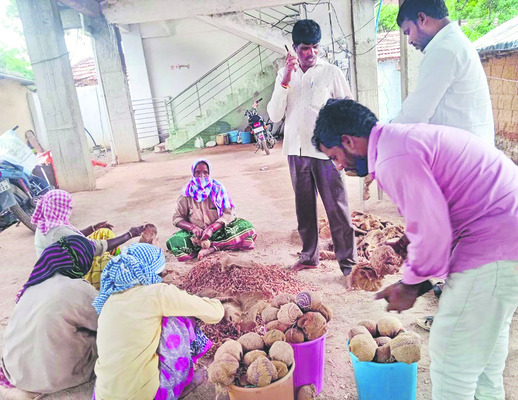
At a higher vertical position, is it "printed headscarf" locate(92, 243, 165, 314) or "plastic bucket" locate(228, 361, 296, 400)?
"printed headscarf" locate(92, 243, 165, 314)

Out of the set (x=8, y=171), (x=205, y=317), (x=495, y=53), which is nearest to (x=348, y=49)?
(x=495, y=53)

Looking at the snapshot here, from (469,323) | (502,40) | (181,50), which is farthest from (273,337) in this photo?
(181,50)

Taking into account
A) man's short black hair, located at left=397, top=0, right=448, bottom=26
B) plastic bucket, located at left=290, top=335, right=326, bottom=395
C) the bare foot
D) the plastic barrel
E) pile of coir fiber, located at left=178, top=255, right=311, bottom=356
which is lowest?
the plastic barrel

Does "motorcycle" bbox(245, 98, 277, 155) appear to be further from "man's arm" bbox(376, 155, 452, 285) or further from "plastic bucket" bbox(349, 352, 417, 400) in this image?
"man's arm" bbox(376, 155, 452, 285)

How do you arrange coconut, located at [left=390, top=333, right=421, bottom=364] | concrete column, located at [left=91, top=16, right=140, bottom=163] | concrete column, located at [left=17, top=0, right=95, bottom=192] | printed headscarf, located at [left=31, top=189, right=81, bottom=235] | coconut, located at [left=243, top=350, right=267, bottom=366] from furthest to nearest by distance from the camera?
concrete column, located at [left=91, top=16, right=140, bottom=163]
concrete column, located at [left=17, top=0, right=95, bottom=192]
printed headscarf, located at [left=31, top=189, right=81, bottom=235]
coconut, located at [left=243, top=350, right=267, bottom=366]
coconut, located at [left=390, top=333, right=421, bottom=364]

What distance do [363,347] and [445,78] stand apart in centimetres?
139

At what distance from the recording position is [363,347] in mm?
1950

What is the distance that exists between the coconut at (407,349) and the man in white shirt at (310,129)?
1.69m

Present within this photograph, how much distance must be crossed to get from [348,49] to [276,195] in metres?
5.57

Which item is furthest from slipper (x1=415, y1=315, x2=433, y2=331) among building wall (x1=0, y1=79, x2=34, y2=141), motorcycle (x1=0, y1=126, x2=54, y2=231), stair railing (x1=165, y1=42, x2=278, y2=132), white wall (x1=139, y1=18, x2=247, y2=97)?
white wall (x1=139, y1=18, x2=247, y2=97)

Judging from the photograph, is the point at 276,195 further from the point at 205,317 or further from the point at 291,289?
the point at 205,317

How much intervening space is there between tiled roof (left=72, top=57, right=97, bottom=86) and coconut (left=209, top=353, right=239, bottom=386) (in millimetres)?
17866

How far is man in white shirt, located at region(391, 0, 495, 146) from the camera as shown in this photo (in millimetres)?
2094

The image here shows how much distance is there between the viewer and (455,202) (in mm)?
1479
